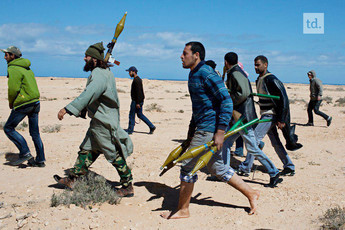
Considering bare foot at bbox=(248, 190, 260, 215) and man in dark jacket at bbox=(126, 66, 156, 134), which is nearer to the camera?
bare foot at bbox=(248, 190, 260, 215)

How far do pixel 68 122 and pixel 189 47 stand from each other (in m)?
9.38

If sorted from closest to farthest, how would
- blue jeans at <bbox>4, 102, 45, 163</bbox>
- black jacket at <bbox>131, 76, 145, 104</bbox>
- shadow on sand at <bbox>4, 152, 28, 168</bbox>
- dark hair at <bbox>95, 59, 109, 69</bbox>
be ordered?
1. dark hair at <bbox>95, 59, 109, 69</bbox>
2. blue jeans at <bbox>4, 102, 45, 163</bbox>
3. shadow on sand at <bbox>4, 152, 28, 168</bbox>
4. black jacket at <bbox>131, 76, 145, 104</bbox>

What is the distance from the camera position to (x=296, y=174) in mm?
6238

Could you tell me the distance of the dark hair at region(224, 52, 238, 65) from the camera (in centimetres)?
553

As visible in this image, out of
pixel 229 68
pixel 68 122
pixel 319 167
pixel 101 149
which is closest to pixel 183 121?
pixel 68 122

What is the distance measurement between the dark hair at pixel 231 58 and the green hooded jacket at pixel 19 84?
11.1 ft

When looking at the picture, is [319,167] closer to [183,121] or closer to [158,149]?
[158,149]

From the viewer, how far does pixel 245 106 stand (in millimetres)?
5430

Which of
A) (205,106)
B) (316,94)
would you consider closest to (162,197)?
(205,106)

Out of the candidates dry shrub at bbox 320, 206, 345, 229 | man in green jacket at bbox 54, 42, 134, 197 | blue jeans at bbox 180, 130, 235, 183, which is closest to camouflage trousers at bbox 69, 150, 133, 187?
man in green jacket at bbox 54, 42, 134, 197

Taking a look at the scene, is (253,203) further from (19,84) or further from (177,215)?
(19,84)

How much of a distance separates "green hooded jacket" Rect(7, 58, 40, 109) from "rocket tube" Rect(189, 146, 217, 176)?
11.6 feet

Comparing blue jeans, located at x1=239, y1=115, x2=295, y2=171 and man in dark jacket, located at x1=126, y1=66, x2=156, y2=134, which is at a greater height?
man in dark jacket, located at x1=126, y1=66, x2=156, y2=134

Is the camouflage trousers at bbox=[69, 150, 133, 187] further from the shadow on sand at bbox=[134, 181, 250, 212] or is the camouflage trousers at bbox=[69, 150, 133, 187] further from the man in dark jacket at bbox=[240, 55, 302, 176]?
the man in dark jacket at bbox=[240, 55, 302, 176]
